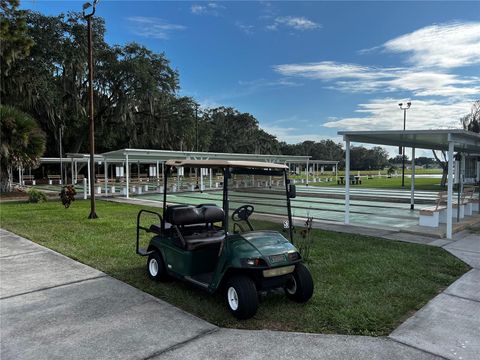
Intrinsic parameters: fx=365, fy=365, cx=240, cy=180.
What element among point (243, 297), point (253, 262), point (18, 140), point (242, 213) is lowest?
point (243, 297)

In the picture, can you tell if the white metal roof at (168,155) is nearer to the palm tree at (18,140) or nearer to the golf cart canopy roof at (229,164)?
the palm tree at (18,140)

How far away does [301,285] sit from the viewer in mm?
4191

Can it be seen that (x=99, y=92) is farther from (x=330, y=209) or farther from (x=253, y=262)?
(x=253, y=262)

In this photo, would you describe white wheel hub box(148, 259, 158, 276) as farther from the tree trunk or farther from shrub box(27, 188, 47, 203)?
the tree trunk

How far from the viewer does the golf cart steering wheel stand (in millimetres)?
4180

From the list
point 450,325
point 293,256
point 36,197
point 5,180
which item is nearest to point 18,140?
point 36,197

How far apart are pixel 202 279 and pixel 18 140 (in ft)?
50.5

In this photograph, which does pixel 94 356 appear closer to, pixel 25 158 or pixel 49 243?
pixel 49 243

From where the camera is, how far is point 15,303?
4371mm

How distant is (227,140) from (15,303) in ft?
178

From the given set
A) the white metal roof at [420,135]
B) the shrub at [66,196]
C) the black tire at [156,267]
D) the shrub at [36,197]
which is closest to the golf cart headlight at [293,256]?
the black tire at [156,267]

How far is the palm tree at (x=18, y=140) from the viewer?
16.1m

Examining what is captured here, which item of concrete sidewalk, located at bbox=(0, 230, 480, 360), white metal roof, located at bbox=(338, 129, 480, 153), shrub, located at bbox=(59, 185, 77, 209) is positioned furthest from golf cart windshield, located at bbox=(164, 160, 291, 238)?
shrub, located at bbox=(59, 185, 77, 209)

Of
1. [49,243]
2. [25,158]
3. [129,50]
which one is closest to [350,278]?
[49,243]
